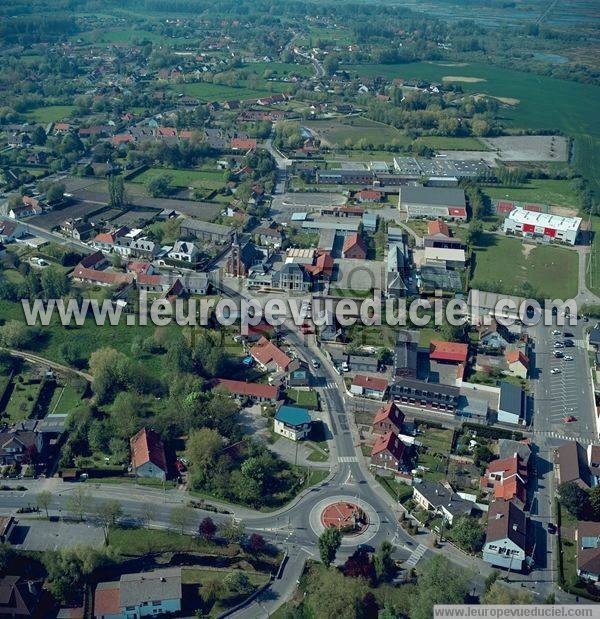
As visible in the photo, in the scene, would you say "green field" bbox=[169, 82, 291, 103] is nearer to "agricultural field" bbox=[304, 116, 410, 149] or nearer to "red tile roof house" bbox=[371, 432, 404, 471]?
"agricultural field" bbox=[304, 116, 410, 149]

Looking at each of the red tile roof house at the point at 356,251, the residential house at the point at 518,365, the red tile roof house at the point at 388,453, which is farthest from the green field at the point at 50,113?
the red tile roof house at the point at 388,453

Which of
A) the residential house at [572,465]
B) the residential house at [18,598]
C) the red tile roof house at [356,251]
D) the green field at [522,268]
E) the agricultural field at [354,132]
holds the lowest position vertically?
the residential house at [18,598]

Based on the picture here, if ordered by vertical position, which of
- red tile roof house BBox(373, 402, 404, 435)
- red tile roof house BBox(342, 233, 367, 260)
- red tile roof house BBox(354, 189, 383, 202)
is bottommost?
red tile roof house BBox(373, 402, 404, 435)

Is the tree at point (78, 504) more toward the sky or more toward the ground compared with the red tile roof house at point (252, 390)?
more toward the ground

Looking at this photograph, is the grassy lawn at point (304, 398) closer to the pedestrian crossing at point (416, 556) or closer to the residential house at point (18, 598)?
the pedestrian crossing at point (416, 556)

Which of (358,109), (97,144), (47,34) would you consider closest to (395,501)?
(97,144)

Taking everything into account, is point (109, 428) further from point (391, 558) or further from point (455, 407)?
point (455, 407)

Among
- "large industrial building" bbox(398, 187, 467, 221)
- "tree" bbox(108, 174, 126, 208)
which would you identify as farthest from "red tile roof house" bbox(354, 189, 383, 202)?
"tree" bbox(108, 174, 126, 208)
